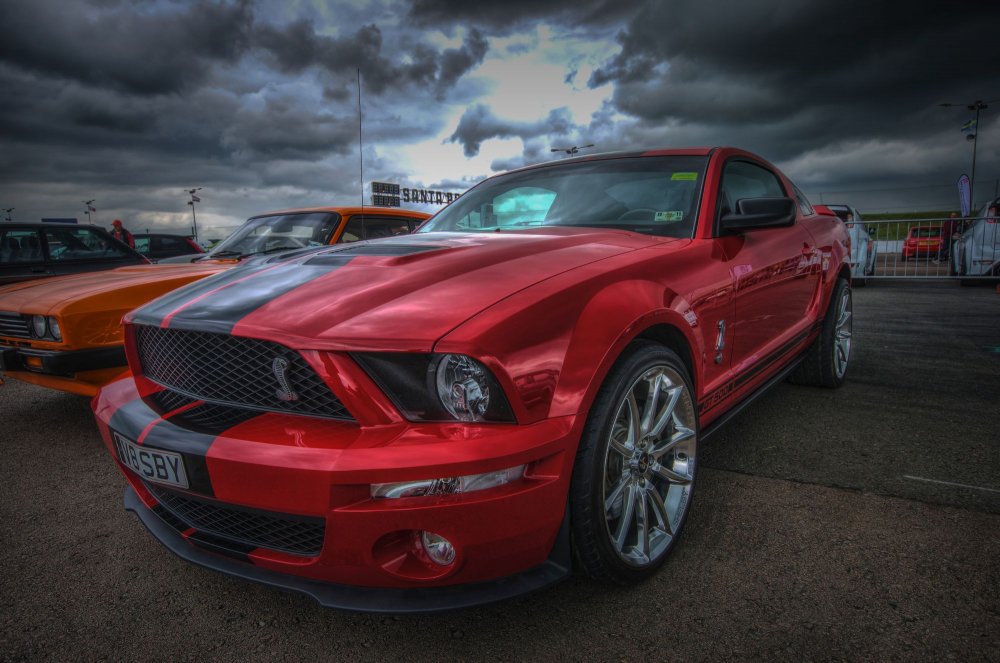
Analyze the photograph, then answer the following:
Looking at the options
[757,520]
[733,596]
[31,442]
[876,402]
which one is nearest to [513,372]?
[733,596]

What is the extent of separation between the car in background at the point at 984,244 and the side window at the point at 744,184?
905 cm

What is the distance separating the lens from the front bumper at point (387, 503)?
1251mm

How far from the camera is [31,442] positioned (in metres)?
3.22

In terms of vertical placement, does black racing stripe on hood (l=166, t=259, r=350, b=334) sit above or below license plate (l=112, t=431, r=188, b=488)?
above

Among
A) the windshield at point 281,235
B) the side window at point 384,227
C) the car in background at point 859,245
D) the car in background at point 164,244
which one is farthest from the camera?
the car in background at point 164,244

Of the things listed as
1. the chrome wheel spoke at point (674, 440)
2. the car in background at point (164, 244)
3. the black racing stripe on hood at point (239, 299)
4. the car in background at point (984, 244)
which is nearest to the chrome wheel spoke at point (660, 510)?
the chrome wheel spoke at point (674, 440)

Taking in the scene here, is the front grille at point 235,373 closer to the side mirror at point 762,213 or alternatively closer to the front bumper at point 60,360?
the front bumper at point 60,360

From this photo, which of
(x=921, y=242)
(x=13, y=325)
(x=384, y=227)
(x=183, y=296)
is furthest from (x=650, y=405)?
(x=921, y=242)

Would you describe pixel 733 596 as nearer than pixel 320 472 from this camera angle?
No

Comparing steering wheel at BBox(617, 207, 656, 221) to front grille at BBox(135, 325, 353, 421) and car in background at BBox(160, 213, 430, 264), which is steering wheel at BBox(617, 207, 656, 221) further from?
car in background at BBox(160, 213, 430, 264)

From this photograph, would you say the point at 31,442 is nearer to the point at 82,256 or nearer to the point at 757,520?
the point at 82,256

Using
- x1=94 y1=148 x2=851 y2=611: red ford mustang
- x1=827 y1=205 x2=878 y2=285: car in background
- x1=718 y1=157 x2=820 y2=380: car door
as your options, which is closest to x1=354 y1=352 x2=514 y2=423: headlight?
x1=94 y1=148 x2=851 y2=611: red ford mustang

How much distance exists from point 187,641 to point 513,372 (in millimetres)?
1157

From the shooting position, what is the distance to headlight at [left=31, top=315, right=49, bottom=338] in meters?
3.05
